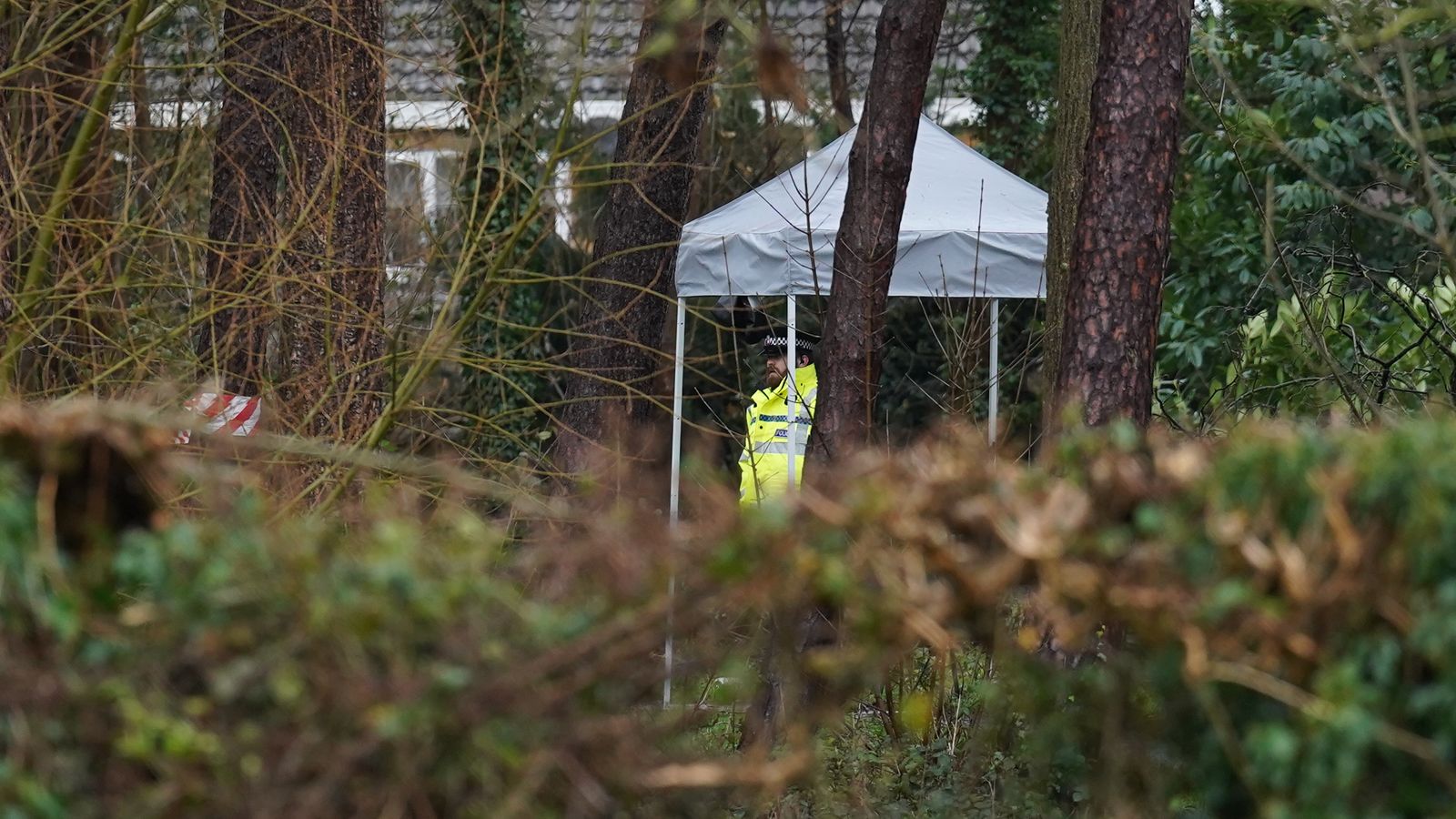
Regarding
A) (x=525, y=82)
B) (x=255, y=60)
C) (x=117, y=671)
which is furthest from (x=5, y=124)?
(x=117, y=671)

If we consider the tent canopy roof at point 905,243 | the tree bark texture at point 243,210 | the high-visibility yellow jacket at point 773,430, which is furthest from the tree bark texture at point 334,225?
the high-visibility yellow jacket at point 773,430

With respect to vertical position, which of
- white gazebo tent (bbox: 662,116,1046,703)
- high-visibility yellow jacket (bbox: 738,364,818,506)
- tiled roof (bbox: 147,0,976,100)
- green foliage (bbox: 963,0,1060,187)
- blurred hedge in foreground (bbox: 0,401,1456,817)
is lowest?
high-visibility yellow jacket (bbox: 738,364,818,506)

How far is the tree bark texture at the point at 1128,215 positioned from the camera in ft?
17.4

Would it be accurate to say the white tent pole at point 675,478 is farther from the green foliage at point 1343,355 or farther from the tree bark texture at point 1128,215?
the green foliage at point 1343,355

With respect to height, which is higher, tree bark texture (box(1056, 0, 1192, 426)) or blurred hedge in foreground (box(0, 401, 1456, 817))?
tree bark texture (box(1056, 0, 1192, 426))

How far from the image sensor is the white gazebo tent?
25.5 ft

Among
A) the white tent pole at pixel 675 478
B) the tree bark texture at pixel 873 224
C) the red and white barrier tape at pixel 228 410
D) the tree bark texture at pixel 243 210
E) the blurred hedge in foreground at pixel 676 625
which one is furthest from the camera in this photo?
the tree bark texture at pixel 873 224

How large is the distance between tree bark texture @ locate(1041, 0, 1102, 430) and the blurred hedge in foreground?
4.65m

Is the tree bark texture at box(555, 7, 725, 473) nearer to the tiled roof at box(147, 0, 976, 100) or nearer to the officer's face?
the tiled roof at box(147, 0, 976, 100)

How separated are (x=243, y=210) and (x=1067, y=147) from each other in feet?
11.9

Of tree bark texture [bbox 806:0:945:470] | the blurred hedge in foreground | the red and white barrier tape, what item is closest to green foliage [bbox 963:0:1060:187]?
tree bark texture [bbox 806:0:945:470]

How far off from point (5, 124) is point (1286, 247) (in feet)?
19.1

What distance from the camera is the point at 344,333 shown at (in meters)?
6.31

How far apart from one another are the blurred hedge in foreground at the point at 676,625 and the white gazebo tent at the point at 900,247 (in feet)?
16.7
